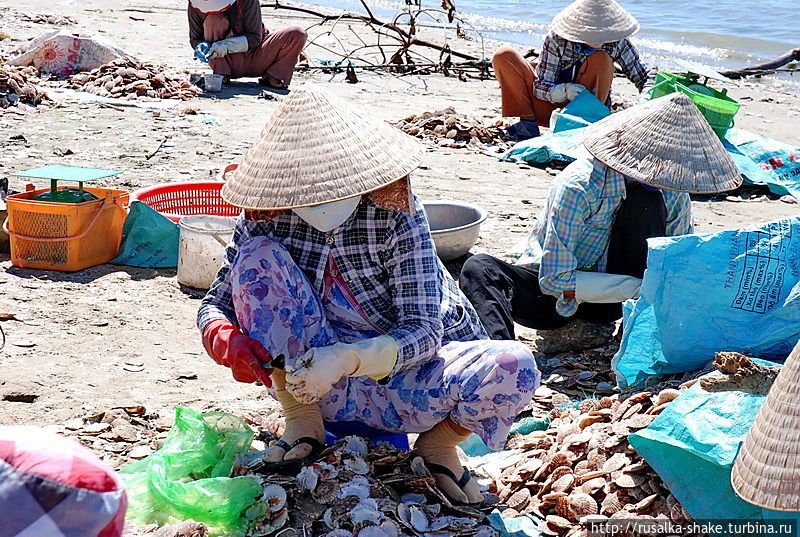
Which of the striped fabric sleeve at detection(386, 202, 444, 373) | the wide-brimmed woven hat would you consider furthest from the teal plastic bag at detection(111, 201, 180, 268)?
the wide-brimmed woven hat

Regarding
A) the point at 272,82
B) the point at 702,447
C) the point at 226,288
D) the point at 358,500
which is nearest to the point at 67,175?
the point at 226,288

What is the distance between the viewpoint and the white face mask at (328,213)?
2238mm

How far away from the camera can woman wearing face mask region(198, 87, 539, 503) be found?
2.13 metres

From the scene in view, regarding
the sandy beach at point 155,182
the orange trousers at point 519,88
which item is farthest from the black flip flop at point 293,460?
the orange trousers at point 519,88

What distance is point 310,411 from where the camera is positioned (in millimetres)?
2369

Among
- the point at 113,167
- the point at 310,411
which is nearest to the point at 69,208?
the point at 113,167

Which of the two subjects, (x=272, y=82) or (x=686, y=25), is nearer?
(x=272, y=82)

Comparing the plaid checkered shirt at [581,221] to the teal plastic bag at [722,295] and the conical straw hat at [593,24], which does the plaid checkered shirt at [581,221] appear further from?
the conical straw hat at [593,24]

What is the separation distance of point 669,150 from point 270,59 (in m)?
5.83

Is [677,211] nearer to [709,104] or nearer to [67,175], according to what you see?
[709,104]

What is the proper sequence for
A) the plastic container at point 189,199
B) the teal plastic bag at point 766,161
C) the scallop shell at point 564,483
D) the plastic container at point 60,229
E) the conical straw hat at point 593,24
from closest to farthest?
the scallop shell at point 564,483 → the plastic container at point 60,229 → the plastic container at point 189,199 → the teal plastic bag at point 766,161 → the conical straw hat at point 593,24

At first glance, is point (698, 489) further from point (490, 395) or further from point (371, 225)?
point (371, 225)

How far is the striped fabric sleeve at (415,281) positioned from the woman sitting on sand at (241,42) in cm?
582

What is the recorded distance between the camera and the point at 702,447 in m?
2.10
